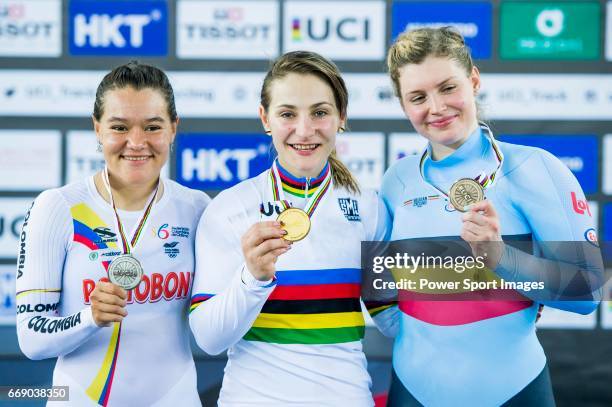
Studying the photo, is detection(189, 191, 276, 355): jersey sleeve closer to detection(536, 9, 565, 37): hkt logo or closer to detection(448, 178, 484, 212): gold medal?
detection(448, 178, 484, 212): gold medal

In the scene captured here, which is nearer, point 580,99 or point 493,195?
point 493,195

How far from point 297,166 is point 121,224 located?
522 millimetres

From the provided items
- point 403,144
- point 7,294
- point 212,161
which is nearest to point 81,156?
point 212,161

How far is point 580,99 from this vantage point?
377cm

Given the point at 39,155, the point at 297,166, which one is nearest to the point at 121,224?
the point at 297,166

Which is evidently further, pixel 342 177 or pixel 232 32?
pixel 232 32

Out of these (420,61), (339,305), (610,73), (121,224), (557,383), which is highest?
(610,73)

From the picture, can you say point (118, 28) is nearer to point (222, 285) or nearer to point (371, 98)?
point (371, 98)

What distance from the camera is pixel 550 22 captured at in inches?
148

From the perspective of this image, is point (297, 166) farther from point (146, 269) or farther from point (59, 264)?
point (59, 264)

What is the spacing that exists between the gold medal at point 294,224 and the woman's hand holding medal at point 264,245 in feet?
0.08

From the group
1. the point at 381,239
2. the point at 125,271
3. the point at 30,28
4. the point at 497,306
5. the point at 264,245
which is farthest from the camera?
the point at 30,28

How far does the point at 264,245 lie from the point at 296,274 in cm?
25

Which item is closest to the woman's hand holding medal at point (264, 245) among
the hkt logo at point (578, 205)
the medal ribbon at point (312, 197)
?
the medal ribbon at point (312, 197)
